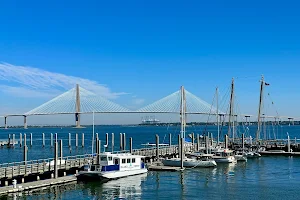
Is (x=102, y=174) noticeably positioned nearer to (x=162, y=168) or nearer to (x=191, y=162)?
(x=162, y=168)

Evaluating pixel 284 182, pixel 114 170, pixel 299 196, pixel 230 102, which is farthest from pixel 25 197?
pixel 230 102

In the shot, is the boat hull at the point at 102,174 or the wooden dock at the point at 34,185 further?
the boat hull at the point at 102,174

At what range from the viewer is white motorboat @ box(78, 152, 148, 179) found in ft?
131

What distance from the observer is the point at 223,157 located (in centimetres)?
5728

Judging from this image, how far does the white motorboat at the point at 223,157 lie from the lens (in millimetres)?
56719

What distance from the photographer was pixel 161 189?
123 ft

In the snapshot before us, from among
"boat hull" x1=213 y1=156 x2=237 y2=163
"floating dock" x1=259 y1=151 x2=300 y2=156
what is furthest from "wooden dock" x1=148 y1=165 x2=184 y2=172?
"floating dock" x1=259 y1=151 x2=300 y2=156

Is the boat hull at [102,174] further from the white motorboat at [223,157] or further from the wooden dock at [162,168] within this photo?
the white motorboat at [223,157]

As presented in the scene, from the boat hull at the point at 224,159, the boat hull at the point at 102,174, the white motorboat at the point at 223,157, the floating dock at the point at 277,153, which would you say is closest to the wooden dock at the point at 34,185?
the boat hull at the point at 102,174

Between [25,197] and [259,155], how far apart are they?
41091 mm

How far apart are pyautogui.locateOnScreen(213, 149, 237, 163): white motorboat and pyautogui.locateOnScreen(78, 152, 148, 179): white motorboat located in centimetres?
1529

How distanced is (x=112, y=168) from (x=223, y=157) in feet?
67.3

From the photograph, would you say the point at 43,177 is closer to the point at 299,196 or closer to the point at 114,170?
the point at 114,170

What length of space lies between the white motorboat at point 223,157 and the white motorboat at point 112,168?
1529 centimetres
